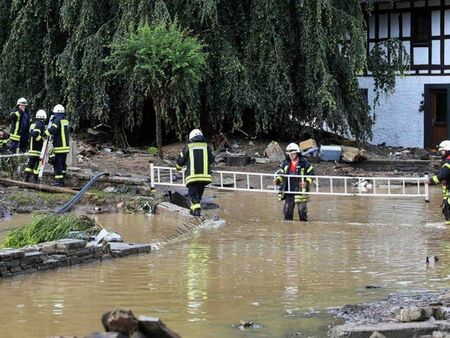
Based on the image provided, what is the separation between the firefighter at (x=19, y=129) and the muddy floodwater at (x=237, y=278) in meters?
6.24

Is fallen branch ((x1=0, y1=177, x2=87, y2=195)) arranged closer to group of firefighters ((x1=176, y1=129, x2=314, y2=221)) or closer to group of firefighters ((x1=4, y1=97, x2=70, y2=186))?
group of firefighters ((x1=4, y1=97, x2=70, y2=186))

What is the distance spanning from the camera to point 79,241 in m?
11.7

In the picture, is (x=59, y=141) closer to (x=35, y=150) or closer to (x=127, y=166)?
(x=35, y=150)

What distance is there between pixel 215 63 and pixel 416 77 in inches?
341

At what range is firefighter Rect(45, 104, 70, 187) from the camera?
19.3m

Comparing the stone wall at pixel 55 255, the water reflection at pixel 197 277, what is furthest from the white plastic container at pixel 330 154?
the stone wall at pixel 55 255

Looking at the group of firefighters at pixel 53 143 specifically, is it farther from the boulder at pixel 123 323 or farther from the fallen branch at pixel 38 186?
the boulder at pixel 123 323

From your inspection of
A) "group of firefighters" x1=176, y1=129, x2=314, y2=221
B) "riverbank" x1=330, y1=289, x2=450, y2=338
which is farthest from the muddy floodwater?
"group of firefighters" x1=176, y1=129, x2=314, y2=221

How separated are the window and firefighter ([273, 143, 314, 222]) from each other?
17.0 m

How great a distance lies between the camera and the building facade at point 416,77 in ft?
104

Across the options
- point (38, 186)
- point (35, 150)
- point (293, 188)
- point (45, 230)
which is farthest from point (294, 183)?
point (35, 150)

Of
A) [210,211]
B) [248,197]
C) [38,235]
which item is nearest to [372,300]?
[38,235]

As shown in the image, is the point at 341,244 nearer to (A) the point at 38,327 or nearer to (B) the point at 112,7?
(A) the point at 38,327

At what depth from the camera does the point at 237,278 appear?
11.0 metres
